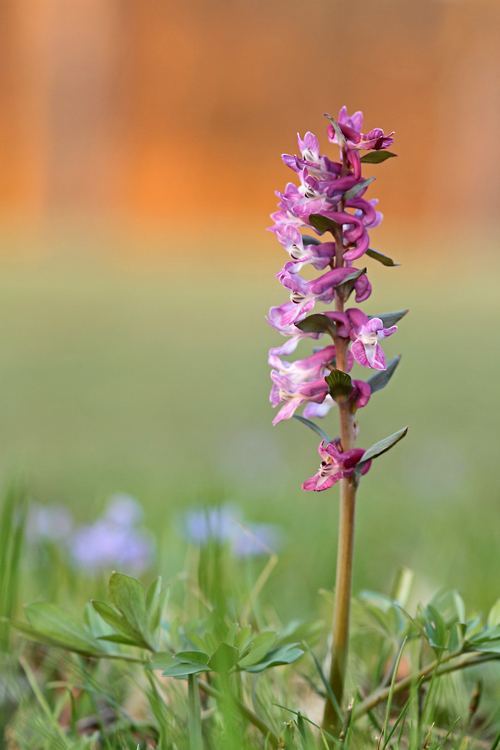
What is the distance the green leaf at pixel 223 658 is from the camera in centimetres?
38

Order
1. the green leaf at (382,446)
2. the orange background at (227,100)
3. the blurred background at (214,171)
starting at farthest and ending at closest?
1. the orange background at (227,100)
2. the blurred background at (214,171)
3. the green leaf at (382,446)

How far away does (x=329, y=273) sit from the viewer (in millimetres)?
404

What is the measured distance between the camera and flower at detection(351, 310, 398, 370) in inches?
14.9

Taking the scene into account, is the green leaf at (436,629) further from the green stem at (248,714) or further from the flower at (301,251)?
the flower at (301,251)

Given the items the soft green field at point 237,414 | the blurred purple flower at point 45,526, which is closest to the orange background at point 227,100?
the soft green field at point 237,414

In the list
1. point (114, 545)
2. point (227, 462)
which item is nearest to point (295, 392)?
point (114, 545)

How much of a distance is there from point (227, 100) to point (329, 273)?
4.70 metres

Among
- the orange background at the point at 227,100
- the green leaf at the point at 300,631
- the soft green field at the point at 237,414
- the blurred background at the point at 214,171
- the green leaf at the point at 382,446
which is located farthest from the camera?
the orange background at the point at 227,100

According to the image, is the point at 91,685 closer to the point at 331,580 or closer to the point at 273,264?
the point at 331,580

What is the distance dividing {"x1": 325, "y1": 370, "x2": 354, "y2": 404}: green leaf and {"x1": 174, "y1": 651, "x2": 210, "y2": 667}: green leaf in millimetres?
163

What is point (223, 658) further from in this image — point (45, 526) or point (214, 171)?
point (214, 171)

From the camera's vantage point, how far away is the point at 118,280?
402 cm

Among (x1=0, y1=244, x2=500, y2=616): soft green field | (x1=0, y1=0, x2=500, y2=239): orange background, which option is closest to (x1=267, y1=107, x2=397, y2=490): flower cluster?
(x1=0, y1=244, x2=500, y2=616): soft green field

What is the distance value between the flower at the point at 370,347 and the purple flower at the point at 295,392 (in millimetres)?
→ 37
